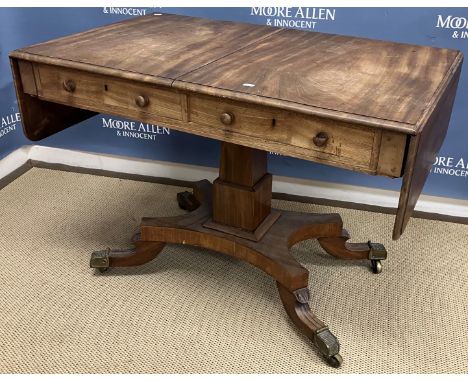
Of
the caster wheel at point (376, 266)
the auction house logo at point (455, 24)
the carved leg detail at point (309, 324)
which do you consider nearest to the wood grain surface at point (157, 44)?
the auction house logo at point (455, 24)

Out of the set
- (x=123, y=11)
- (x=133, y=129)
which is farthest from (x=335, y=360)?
(x=123, y=11)

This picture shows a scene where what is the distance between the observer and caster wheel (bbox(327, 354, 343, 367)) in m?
1.56

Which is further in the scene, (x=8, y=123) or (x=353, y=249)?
(x=8, y=123)

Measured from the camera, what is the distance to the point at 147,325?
1710 mm

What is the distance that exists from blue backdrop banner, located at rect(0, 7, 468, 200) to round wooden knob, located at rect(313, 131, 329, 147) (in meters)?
0.97

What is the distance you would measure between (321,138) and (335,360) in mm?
682

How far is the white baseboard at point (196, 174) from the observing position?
228cm

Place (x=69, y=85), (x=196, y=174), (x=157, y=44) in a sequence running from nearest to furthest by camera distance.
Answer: (x=69, y=85)
(x=157, y=44)
(x=196, y=174)

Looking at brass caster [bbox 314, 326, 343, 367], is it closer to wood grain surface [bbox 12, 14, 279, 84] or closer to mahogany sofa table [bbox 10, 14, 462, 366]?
mahogany sofa table [bbox 10, 14, 462, 366]

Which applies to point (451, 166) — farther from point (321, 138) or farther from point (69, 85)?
point (69, 85)

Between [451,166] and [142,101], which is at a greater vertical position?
[142,101]

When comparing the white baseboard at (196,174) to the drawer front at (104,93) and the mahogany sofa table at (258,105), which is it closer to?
the mahogany sofa table at (258,105)

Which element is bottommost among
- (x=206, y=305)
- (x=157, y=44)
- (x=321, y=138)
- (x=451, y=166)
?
(x=206, y=305)

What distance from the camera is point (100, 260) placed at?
187 centimetres
